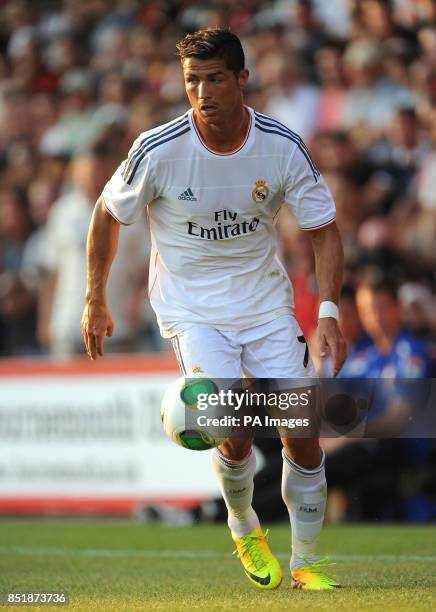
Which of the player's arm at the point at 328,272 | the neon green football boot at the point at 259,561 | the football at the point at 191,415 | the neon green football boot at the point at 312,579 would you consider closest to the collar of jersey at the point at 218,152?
the player's arm at the point at 328,272

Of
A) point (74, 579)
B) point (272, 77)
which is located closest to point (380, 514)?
point (74, 579)

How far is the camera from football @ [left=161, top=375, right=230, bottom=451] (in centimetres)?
564

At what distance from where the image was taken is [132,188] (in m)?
5.93

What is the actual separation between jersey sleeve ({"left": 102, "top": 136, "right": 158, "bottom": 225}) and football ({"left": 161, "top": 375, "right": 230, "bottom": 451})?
87 cm

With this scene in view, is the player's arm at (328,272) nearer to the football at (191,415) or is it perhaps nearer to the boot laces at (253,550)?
the football at (191,415)

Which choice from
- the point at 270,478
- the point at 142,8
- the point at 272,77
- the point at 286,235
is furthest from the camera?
the point at 142,8

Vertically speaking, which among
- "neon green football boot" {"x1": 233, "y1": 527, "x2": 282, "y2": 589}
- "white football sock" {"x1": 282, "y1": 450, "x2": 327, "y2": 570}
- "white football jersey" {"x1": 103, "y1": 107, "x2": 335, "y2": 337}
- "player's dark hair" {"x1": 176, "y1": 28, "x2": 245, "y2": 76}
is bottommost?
"neon green football boot" {"x1": 233, "y1": 527, "x2": 282, "y2": 589}

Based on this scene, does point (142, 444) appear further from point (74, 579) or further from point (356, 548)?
point (74, 579)

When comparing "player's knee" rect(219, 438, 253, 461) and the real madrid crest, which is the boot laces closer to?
"player's knee" rect(219, 438, 253, 461)

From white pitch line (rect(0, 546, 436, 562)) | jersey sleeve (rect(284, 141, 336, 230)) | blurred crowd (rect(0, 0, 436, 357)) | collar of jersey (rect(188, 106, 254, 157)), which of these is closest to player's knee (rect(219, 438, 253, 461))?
jersey sleeve (rect(284, 141, 336, 230))

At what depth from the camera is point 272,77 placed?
Result: 42.7 ft

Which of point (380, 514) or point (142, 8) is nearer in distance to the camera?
point (380, 514)

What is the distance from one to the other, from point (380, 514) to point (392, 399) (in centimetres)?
212

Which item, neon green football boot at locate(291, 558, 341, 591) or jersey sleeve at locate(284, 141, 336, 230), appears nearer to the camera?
neon green football boot at locate(291, 558, 341, 591)
